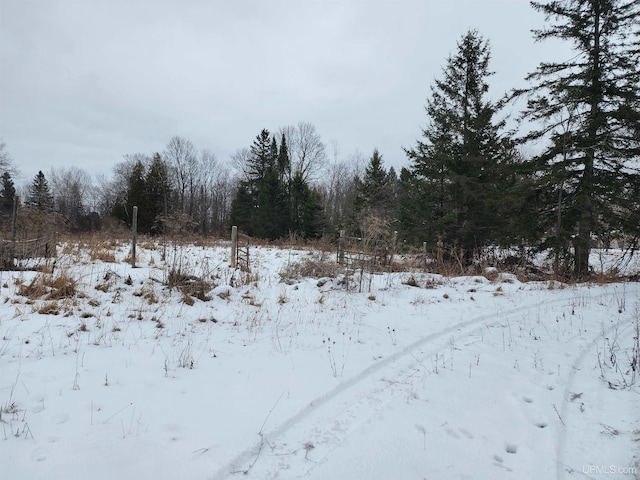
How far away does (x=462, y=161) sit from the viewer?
14594mm

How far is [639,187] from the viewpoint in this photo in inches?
448

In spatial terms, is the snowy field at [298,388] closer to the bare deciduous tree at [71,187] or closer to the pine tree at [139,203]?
the pine tree at [139,203]

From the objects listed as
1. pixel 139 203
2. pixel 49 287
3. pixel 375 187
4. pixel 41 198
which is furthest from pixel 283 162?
pixel 49 287

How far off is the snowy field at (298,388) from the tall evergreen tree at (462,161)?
833 cm

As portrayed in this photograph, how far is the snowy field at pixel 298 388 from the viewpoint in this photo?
2.38m

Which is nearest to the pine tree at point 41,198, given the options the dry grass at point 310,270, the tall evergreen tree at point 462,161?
the dry grass at point 310,270

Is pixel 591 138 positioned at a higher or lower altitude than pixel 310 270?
higher

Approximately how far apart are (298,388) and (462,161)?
1411cm

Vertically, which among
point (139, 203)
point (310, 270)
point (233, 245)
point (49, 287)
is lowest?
point (49, 287)

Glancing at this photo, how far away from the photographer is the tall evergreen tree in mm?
14133

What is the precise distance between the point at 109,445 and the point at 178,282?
471cm

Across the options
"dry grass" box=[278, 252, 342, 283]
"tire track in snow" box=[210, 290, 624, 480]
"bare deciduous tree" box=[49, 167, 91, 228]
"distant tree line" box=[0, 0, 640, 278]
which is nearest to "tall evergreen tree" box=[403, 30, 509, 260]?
"distant tree line" box=[0, 0, 640, 278]

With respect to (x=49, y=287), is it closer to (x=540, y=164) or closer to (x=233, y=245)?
(x=233, y=245)

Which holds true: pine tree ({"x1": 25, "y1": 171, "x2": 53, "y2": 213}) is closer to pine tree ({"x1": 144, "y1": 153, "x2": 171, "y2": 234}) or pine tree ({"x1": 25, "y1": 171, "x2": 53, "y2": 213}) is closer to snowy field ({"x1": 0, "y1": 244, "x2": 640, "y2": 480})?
pine tree ({"x1": 144, "y1": 153, "x2": 171, "y2": 234})
